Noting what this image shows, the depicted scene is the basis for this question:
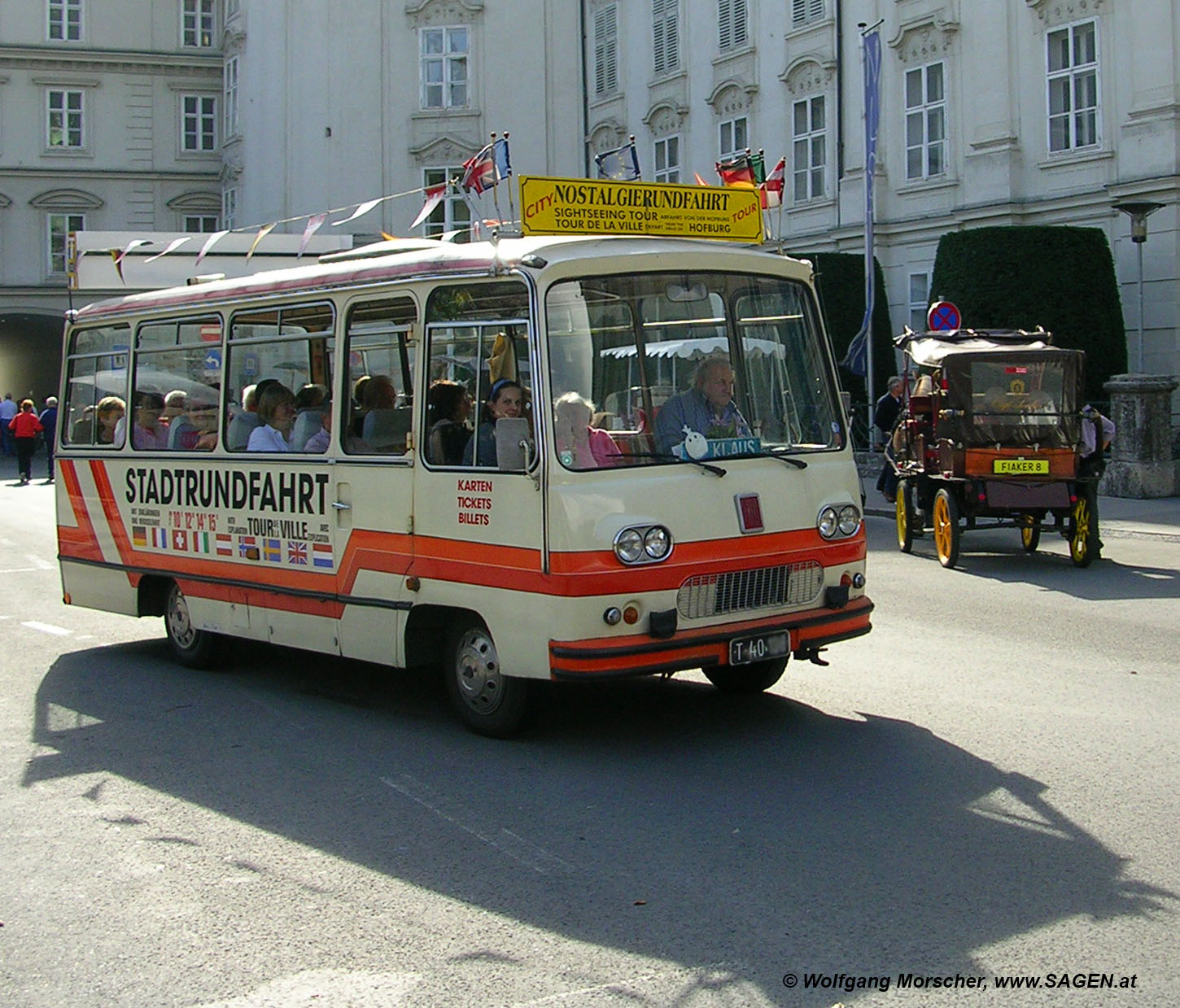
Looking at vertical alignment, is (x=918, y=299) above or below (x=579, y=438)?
above

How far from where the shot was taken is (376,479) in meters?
8.20

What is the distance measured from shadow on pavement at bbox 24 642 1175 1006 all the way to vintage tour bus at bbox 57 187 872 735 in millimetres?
443

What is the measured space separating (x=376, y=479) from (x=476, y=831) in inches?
105

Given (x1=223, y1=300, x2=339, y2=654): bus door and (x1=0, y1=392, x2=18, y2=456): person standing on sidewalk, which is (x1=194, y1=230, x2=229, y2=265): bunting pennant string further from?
(x1=0, y1=392, x2=18, y2=456): person standing on sidewalk

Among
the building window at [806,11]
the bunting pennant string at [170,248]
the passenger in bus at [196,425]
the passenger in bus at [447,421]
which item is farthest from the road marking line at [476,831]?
the building window at [806,11]

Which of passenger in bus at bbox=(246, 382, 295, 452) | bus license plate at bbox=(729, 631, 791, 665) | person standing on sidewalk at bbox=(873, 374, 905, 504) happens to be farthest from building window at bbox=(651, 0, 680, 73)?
bus license plate at bbox=(729, 631, 791, 665)

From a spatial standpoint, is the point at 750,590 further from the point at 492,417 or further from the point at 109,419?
the point at 109,419

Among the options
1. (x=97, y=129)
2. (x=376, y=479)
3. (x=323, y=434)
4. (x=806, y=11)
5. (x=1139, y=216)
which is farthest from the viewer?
(x=97, y=129)

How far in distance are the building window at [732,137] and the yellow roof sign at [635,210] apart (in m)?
27.1

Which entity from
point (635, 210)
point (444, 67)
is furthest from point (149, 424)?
point (444, 67)

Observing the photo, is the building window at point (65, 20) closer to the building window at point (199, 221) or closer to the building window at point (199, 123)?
the building window at point (199, 123)

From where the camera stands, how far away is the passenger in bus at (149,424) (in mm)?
10250

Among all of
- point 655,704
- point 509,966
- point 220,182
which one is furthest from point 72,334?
point 220,182

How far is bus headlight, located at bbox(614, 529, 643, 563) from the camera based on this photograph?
7.00 metres
